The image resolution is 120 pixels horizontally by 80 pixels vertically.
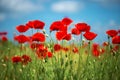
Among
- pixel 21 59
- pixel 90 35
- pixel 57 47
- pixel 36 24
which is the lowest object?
pixel 21 59

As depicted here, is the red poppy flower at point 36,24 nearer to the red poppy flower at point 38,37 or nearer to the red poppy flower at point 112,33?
the red poppy flower at point 38,37

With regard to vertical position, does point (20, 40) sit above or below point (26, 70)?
above

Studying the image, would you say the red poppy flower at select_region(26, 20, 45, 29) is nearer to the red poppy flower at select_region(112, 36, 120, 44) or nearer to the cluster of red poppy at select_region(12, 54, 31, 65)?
the cluster of red poppy at select_region(12, 54, 31, 65)

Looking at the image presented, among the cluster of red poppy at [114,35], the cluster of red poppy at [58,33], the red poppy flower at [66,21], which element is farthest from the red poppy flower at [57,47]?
the cluster of red poppy at [114,35]

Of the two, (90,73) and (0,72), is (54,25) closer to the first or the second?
(90,73)

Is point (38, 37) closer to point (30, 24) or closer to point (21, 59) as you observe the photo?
point (30, 24)

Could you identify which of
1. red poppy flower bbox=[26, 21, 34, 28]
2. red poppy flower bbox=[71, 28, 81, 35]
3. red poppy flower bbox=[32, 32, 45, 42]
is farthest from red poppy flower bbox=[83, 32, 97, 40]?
red poppy flower bbox=[26, 21, 34, 28]

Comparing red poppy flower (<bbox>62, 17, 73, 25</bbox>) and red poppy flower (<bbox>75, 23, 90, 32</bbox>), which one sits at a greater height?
red poppy flower (<bbox>62, 17, 73, 25</bbox>)

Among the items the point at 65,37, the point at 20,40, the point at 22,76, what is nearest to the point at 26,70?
the point at 22,76

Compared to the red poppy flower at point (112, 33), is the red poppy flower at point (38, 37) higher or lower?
lower

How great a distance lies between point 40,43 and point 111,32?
71 cm

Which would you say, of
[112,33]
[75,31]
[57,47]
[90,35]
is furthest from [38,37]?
[112,33]

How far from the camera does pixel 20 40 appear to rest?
9.72 ft

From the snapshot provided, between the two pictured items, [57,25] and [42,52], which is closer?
[57,25]
